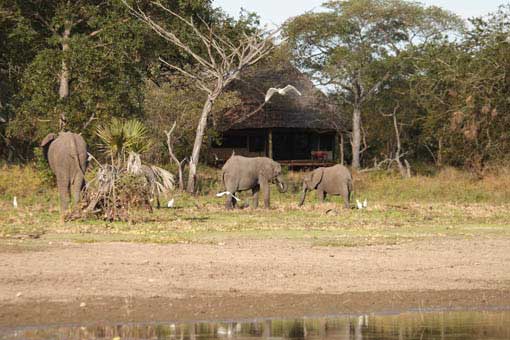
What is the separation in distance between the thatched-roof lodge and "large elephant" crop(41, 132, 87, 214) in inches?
941

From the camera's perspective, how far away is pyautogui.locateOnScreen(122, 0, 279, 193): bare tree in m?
38.0

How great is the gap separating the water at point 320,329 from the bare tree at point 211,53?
2505cm

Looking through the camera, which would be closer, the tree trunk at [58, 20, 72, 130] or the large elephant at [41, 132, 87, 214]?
the large elephant at [41, 132, 87, 214]

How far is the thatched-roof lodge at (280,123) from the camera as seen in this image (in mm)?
51219

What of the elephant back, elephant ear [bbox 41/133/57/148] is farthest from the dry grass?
elephant ear [bbox 41/133/57/148]

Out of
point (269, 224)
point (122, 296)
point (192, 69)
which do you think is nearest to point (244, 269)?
point (122, 296)

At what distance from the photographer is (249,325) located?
11.9 m

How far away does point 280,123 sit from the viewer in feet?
169

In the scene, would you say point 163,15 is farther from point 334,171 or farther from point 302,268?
point 302,268

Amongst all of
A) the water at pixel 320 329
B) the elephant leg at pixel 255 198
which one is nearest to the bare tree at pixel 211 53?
the elephant leg at pixel 255 198

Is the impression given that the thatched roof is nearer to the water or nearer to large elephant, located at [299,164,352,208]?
large elephant, located at [299,164,352,208]

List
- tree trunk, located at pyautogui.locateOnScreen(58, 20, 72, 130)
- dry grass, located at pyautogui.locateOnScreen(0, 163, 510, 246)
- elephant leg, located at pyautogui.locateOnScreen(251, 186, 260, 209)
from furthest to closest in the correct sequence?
tree trunk, located at pyautogui.locateOnScreen(58, 20, 72, 130), elephant leg, located at pyautogui.locateOnScreen(251, 186, 260, 209), dry grass, located at pyautogui.locateOnScreen(0, 163, 510, 246)

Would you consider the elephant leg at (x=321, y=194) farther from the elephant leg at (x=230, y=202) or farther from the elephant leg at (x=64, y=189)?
the elephant leg at (x=64, y=189)

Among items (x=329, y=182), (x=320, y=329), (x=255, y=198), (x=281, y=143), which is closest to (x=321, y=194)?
(x=329, y=182)
